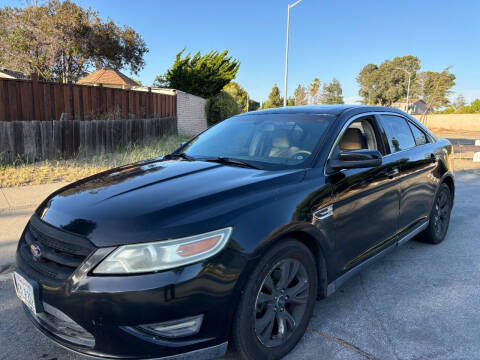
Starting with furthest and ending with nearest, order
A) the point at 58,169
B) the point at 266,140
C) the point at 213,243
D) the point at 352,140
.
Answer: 1. the point at 58,169
2. the point at 352,140
3. the point at 266,140
4. the point at 213,243

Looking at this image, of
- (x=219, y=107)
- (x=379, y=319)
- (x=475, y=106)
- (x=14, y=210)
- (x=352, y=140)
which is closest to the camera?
(x=379, y=319)

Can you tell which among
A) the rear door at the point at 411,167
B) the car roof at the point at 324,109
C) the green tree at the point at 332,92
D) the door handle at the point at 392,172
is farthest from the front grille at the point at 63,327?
the green tree at the point at 332,92

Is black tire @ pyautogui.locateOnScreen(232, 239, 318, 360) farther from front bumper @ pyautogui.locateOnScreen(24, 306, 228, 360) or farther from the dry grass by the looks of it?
the dry grass

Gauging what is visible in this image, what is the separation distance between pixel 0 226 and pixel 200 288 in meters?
4.34

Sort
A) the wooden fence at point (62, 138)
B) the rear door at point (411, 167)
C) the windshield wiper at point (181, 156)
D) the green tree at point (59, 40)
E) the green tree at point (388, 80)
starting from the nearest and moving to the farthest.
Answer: the windshield wiper at point (181, 156)
the rear door at point (411, 167)
the wooden fence at point (62, 138)
the green tree at point (59, 40)
the green tree at point (388, 80)

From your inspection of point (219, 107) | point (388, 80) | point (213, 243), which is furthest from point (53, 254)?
point (388, 80)

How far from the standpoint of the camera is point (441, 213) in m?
4.56

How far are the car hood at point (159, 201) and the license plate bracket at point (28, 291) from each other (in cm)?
34

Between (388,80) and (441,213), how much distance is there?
72.0m

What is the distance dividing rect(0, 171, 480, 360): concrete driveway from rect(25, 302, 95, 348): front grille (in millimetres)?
486


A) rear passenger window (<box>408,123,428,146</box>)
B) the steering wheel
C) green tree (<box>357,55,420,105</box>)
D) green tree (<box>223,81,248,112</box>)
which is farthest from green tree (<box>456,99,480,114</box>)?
the steering wheel

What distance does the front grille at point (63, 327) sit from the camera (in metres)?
1.87

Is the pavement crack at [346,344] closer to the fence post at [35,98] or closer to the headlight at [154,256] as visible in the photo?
the headlight at [154,256]

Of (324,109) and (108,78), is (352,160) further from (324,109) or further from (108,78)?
(108,78)
